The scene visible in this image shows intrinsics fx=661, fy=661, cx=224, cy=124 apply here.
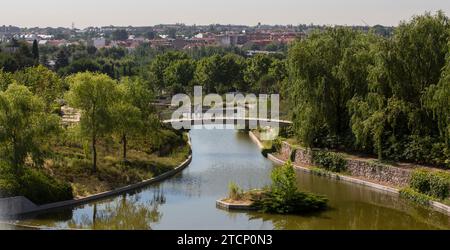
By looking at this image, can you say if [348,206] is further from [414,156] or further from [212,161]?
[212,161]

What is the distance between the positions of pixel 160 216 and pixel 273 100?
2745 cm

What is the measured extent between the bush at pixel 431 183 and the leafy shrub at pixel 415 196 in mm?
215

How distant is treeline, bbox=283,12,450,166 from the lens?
92.4 feet

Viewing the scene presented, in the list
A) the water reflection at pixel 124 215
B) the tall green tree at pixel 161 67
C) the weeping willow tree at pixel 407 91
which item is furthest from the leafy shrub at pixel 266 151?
the tall green tree at pixel 161 67

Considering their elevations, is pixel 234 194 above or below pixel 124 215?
above

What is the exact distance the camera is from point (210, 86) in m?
70.7

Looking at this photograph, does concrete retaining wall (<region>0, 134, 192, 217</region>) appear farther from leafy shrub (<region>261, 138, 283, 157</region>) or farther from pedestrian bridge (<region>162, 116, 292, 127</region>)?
pedestrian bridge (<region>162, 116, 292, 127</region>)

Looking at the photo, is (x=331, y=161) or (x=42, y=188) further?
(x=331, y=161)

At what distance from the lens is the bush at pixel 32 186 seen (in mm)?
23016

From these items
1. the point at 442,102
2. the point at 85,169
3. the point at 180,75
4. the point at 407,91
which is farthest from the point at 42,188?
the point at 180,75

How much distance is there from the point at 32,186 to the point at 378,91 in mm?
15609

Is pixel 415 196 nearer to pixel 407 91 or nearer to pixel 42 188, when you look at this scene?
pixel 407 91

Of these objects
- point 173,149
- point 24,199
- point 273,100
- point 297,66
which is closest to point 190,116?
point 273,100

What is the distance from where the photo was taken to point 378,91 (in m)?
29.8
